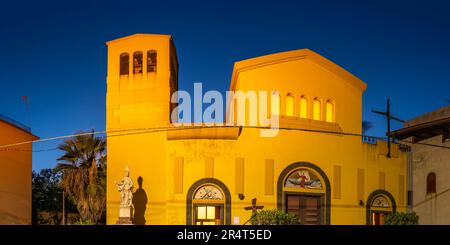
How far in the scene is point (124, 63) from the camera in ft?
88.1

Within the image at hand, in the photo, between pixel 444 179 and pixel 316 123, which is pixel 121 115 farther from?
pixel 444 179

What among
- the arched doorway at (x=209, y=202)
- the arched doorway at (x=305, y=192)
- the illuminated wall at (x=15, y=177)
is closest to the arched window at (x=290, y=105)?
the arched doorway at (x=305, y=192)

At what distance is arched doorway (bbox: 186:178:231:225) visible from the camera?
2286 cm

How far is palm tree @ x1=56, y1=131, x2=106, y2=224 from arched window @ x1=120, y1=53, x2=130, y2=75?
4.59m

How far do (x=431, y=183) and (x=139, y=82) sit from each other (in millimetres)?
16422

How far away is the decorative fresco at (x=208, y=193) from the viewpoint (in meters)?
23.0

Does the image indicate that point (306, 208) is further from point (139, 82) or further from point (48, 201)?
point (48, 201)

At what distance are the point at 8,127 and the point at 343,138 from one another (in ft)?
60.0

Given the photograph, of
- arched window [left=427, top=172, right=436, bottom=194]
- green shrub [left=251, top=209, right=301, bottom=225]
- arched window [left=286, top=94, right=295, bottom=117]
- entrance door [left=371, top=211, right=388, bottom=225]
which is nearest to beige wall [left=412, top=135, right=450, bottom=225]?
arched window [left=427, top=172, right=436, bottom=194]

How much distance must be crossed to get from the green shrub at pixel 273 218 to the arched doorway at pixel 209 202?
1.79 meters

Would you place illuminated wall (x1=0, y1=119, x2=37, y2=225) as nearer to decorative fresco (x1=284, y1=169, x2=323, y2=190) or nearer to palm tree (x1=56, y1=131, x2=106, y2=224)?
palm tree (x1=56, y1=131, x2=106, y2=224)

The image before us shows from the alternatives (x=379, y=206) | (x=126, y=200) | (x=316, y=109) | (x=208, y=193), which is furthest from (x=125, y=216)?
(x=379, y=206)

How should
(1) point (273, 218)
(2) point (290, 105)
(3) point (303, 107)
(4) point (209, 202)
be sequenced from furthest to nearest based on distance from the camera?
(3) point (303, 107)
(2) point (290, 105)
(4) point (209, 202)
(1) point (273, 218)
